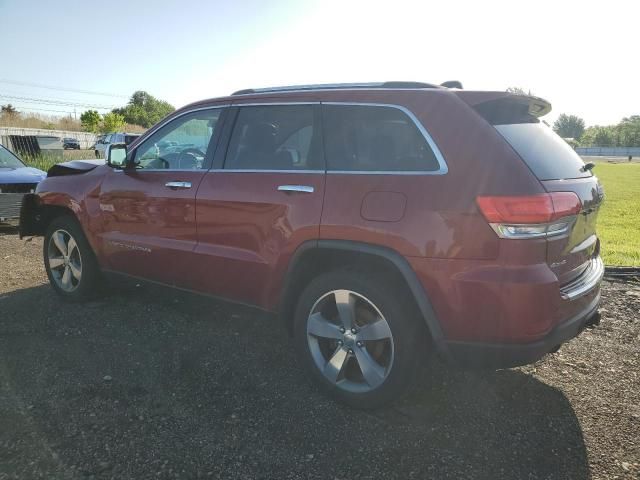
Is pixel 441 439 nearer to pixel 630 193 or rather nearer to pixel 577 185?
pixel 577 185

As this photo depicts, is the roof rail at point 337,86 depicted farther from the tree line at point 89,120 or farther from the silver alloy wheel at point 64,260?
the tree line at point 89,120

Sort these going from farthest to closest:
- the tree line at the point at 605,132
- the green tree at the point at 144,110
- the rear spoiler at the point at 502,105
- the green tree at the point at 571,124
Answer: the green tree at the point at 571,124
the tree line at the point at 605,132
the green tree at the point at 144,110
the rear spoiler at the point at 502,105

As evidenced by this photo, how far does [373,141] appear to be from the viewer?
2939 mm

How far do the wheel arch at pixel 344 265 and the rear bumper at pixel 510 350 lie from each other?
0.31 ft

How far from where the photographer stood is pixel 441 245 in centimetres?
254

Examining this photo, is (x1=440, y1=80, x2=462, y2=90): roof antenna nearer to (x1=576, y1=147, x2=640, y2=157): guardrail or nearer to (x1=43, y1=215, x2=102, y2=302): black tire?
(x1=43, y1=215, x2=102, y2=302): black tire

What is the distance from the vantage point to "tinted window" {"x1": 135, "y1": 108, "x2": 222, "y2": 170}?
379 cm

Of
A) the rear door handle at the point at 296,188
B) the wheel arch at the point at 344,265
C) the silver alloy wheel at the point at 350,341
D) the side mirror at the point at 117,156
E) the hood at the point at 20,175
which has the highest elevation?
the side mirror at the point at 117,156

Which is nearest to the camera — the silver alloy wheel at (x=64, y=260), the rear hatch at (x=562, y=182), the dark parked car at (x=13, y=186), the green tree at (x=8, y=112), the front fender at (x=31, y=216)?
the rear hatch at (x=562, y=182)

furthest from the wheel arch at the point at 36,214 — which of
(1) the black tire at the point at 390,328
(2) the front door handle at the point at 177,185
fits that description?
(1) the black tire at the point at 390,328

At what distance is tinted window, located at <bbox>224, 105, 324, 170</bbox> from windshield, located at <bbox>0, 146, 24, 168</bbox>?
802 centimetres

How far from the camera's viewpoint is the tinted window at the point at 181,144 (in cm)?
379

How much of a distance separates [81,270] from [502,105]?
394 cm

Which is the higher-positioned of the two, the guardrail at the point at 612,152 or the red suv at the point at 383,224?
the red suv at the point at 383,224
